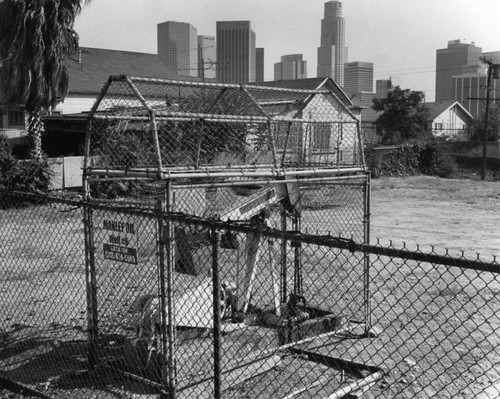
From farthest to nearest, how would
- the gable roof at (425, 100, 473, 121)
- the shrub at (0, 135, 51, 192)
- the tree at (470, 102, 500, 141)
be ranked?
1. the gable roof at (425, 100, 473, 121)
2. the tree at (470, 102, 500, 141)
3. the shrub at (0, 135, 51, 192)

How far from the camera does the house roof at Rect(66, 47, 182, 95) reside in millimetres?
32000

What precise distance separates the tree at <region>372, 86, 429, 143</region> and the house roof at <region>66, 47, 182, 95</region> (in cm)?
2132

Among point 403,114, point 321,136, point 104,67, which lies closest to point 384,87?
point 403,114

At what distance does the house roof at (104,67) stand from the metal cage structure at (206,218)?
25.4 metres

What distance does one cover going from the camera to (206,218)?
4355mm

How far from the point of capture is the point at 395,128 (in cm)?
5209

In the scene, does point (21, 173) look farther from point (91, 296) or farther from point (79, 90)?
point (91, 296)

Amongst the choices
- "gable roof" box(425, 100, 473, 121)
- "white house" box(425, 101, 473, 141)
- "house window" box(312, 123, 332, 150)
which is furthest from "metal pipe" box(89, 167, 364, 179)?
"gable roof" box(425, 100, 473, 121)

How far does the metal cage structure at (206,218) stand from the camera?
475 cm

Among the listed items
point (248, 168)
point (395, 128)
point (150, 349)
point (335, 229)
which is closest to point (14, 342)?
point (150, 349)

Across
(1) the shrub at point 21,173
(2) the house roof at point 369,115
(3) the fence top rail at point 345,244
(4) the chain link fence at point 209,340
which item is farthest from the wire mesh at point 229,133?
(2) the house roof at point 369,115

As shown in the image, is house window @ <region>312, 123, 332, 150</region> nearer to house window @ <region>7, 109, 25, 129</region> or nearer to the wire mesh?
the wire mesh

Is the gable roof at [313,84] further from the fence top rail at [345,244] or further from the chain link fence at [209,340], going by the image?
the fence top rail at [345,244]

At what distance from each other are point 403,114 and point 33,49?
37367 millimetres
